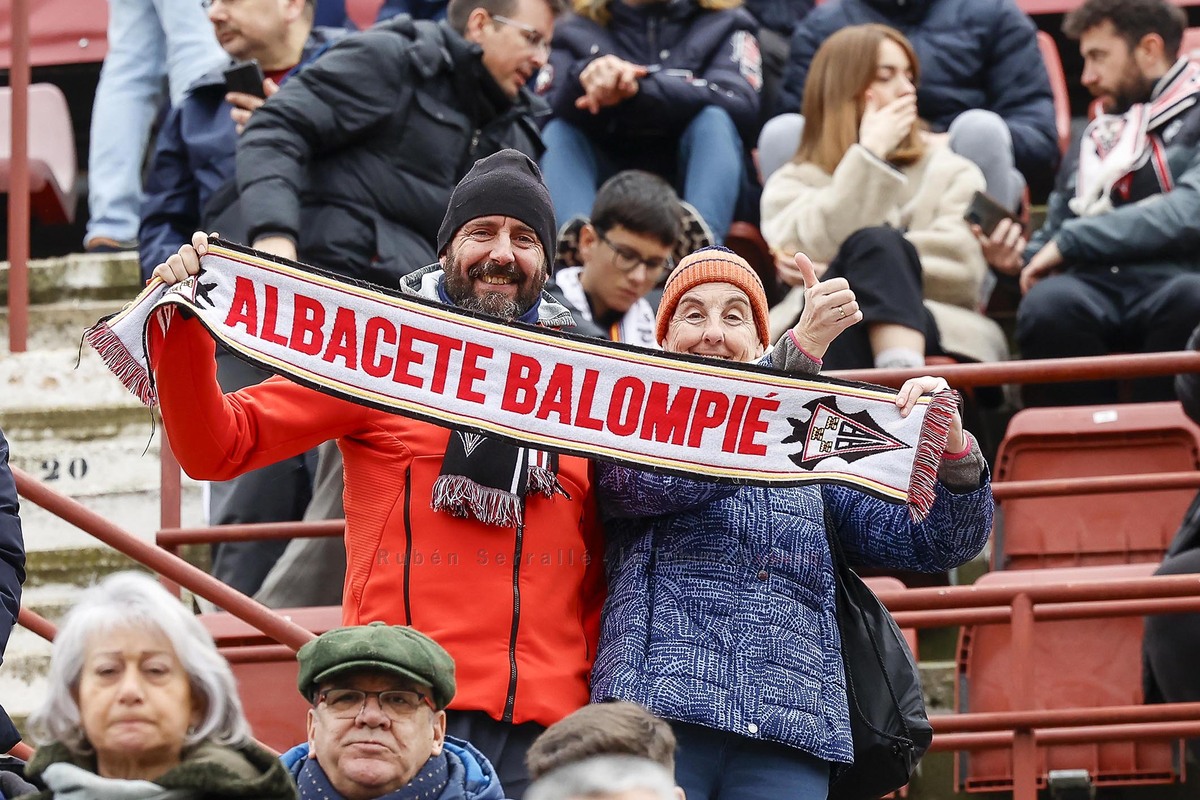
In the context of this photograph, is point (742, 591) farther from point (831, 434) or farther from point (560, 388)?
point (560, 388)

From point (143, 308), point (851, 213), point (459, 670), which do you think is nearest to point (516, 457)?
point (459, 670)

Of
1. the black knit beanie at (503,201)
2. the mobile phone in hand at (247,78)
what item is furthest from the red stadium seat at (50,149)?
the black knit beanie at (503,201)

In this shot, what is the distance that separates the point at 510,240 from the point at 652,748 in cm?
137

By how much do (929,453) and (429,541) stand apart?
94cm

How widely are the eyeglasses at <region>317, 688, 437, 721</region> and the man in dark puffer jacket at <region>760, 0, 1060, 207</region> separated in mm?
4940

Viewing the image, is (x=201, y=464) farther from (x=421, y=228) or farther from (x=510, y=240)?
(x=421, y=228)

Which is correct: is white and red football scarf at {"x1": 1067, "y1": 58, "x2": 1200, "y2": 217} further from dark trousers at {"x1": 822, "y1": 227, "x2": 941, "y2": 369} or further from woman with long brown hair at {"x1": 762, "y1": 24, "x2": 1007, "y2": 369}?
dark trousers at {"x1": 822, "y1": 227, "x2": 941, "y2": 369}

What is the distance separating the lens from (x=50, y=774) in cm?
339

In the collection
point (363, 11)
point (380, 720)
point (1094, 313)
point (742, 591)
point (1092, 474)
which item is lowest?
point (380, 720)

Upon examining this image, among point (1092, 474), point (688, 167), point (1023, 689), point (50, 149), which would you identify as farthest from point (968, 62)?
point (50, 149)

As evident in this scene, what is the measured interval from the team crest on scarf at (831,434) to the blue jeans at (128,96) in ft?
14.7

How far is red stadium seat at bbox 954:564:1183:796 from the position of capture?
6172 mm

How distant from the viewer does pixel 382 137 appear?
674cm

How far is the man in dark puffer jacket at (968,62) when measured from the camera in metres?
8.57
